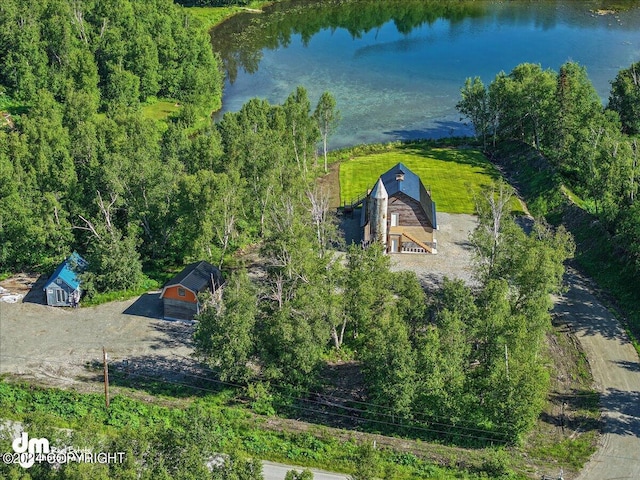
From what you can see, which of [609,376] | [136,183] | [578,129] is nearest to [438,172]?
[578,129]

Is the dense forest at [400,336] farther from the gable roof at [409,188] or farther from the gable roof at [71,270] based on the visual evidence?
the gable roof at [71,270]

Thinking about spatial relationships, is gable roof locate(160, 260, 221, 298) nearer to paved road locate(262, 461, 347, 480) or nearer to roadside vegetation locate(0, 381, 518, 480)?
roadside vegetation locate(0, 381, 518, 480)

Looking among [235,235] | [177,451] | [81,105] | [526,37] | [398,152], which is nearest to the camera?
[177,451]

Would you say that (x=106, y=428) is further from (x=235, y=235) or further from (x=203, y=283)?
(x=235, y=235)

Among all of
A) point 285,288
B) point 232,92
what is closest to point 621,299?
point 285,288

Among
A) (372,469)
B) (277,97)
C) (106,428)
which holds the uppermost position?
(277,97)

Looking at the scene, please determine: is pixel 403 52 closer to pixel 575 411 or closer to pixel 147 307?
pixel 147 307
